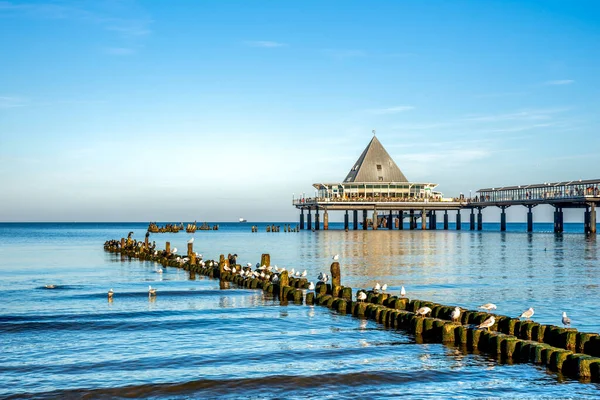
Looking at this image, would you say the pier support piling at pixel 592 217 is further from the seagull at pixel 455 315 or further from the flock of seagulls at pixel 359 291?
the seagull at pixel 455 315

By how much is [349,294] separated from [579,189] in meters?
80.7

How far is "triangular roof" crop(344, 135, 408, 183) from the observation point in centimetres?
12900

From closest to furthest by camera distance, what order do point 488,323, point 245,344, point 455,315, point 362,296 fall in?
1. point 488,323
2. point 245,344
3. point 455,315
4. point 362,296

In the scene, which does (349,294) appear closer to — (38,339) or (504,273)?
(38,339)

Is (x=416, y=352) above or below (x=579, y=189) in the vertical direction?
below

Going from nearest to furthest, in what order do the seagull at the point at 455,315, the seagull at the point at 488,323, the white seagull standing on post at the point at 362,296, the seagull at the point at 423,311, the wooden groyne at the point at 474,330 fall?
the wooden groyne at the point at 474,330 → the seagull at the point at 488,323 → the seagull at the point at 455,315 → the seagull at the point at 423,311 → the white seagull standing on post at the point at 362,296

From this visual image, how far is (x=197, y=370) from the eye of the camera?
17.5 meters

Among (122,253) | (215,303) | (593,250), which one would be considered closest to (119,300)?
(215,303)

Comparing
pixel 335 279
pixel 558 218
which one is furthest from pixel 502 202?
pixel 335 279

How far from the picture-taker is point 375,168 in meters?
130

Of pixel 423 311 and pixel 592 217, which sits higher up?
pixel 592 217

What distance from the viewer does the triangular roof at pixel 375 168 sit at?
12900cm

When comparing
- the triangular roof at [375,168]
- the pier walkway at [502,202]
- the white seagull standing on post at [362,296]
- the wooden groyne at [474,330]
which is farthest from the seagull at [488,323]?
the triangular roof at [375,168]

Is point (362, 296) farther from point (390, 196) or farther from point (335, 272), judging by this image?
point (390, 196)
